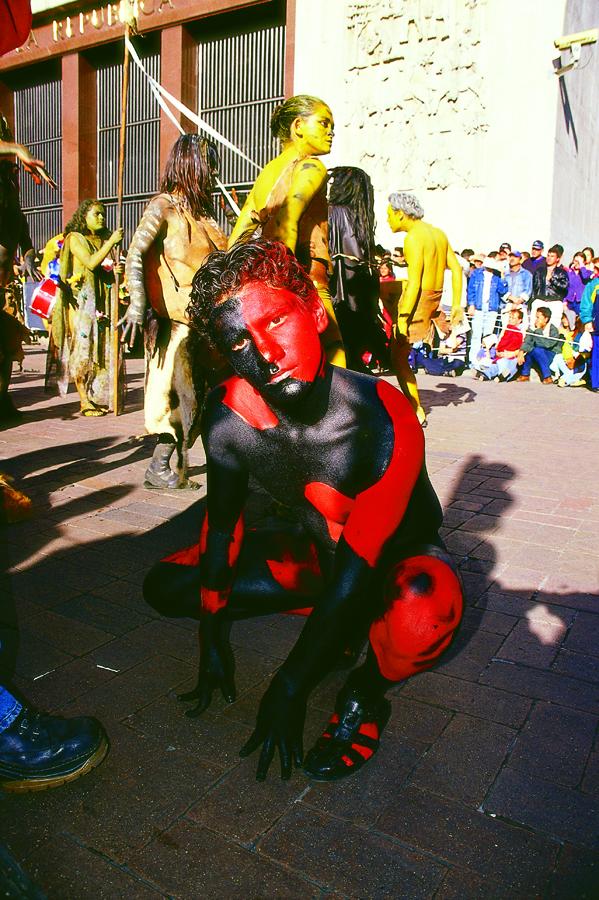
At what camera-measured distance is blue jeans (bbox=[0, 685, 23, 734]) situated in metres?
1.93

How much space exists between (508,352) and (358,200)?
6.79m

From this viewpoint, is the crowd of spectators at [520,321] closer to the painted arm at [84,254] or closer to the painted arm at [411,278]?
the painted arm at [411,278]

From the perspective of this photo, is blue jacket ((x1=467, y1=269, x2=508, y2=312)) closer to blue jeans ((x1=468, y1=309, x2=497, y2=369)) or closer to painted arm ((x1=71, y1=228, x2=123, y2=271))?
blue jeans ((x1=468, y1=309, x2=497, y2=369))

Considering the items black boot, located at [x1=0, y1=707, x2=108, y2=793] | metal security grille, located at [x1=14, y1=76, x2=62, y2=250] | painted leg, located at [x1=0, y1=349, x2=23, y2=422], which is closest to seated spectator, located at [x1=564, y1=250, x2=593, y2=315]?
painted leg, located at [x1=0, y1=349, x2=23, y2=422]

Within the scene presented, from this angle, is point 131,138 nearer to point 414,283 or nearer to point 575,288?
point 575,288

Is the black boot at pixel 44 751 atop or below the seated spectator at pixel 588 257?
below

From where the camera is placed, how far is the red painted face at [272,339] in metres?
1.84

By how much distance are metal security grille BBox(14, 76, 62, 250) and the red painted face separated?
793 inches

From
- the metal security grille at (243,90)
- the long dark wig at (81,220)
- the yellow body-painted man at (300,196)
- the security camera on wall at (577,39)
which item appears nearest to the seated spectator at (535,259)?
the security camera on wall at (577,39)

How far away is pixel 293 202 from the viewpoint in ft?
12.6

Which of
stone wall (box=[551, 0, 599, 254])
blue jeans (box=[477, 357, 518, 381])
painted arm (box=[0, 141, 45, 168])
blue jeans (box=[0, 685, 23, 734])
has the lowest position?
blue jeans (box=[0, 685, 23, 734])

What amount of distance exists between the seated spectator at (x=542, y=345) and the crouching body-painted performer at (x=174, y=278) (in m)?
8.43

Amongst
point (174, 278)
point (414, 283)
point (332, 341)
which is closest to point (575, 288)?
point (414, 283)

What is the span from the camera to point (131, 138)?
18609mm
